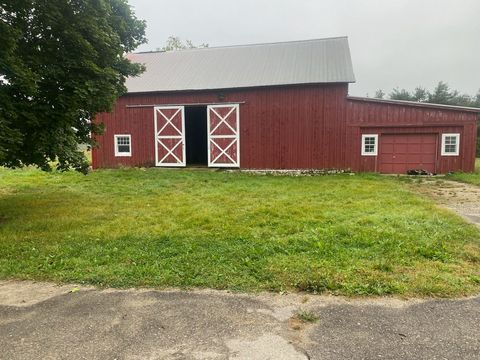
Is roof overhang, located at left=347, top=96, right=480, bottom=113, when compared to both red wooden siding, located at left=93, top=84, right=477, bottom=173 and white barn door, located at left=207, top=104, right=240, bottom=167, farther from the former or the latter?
white barn door, located at left=207, top=104, right=240, bottom=167

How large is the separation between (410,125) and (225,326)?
1489cm

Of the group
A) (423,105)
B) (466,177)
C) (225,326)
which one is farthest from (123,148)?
(225,326)

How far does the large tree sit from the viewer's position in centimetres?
671

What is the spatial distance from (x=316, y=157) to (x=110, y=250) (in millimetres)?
12598

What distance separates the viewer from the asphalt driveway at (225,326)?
2.93m

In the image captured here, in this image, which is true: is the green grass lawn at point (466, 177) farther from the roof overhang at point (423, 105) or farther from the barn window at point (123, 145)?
the barn window at point (123, 145)

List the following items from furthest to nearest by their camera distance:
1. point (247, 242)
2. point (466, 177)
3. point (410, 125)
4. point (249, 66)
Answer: point (249, 66) → point (410, 125) → point (466, 177) → point (247, 242)

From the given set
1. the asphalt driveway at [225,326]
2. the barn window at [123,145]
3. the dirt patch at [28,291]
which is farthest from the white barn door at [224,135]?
the asphalt driveway at [225,326]

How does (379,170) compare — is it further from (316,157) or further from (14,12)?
(14,12)

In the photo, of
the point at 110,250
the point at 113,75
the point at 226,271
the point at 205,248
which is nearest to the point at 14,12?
the point at 113,75

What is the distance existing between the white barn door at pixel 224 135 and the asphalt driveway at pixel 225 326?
1373 cm

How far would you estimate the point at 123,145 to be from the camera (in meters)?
A: 18.9

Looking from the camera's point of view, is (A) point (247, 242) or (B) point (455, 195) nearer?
(A) point (247, 242)

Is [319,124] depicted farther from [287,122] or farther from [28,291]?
[28,291]
